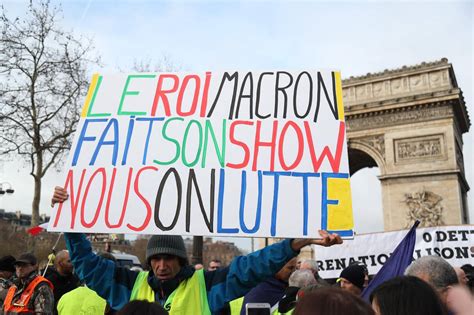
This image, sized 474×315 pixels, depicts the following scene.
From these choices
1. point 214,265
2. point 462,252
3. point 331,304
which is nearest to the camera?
point 331,304

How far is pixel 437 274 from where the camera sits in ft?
8.51

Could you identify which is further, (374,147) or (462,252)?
(374,147)

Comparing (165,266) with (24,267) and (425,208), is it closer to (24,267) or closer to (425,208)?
(24,267)

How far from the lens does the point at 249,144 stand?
2.87m

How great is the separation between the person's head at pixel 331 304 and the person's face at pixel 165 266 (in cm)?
140

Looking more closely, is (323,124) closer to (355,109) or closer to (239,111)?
(239,111)

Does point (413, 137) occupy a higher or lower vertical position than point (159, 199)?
higher

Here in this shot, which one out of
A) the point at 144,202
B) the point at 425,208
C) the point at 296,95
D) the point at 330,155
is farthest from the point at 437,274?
the point at 425,208

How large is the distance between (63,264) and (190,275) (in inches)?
125

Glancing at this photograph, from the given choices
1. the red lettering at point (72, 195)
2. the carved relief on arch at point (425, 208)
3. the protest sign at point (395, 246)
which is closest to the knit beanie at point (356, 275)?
the red lettering at point (72, 195)

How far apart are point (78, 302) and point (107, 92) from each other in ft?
5.89

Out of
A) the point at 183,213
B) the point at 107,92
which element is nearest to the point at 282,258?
the point at 183,213

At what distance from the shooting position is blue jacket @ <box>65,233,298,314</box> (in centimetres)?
246

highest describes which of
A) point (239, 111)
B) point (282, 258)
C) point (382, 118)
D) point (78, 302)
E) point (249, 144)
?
point (382, 118)
